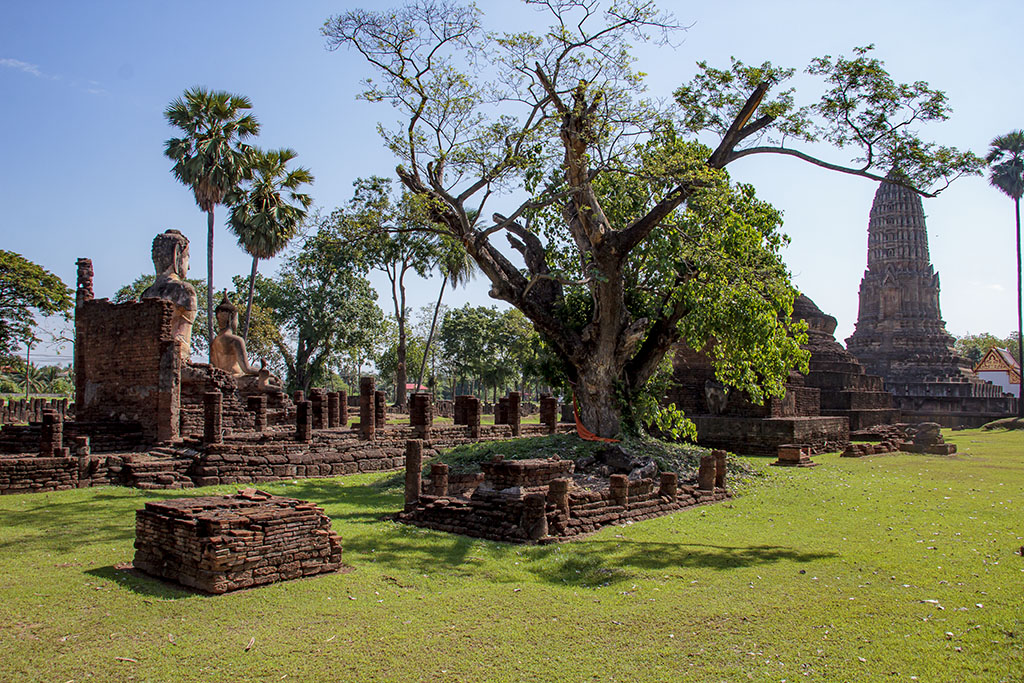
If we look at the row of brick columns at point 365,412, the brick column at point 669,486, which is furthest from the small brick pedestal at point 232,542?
the row of brick columns at point 365,412

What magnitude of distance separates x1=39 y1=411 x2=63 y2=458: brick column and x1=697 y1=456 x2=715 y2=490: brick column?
11.9m

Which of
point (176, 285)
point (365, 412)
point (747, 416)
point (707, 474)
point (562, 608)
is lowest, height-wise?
point (562, 608)

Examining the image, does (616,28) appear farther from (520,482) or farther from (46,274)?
(46,274)

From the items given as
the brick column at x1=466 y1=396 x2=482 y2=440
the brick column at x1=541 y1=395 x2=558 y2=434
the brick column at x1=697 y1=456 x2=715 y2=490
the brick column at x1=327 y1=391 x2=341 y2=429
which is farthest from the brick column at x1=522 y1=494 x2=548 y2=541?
the brick column at x1=327 y1=391 x2=341 y2=429

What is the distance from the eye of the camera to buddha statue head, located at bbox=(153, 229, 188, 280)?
67.3 ft

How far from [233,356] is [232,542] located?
1625 centimetres

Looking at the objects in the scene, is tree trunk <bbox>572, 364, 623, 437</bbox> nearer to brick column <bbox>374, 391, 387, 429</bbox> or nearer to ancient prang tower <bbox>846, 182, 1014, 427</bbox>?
brick column <bbox>374, 391, 387, 429</bbox>

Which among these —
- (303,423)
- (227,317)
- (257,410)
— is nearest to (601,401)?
(303,423)

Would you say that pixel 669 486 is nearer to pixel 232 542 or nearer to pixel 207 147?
pixel 232 542

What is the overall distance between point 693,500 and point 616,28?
9260 mm

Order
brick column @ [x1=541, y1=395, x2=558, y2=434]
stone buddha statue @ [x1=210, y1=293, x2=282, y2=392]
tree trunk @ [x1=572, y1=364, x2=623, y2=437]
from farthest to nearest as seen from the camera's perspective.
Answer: brick column @ [x1=541, y1=395, x2=558, y2=434] → stone buddha statue @ [x1=210, y1=293, x2=282, y2=392] → tree trunk @ [x1=572, y1=364, x2=623, y2=437]

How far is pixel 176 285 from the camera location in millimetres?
19703

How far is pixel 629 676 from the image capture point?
5375 mm

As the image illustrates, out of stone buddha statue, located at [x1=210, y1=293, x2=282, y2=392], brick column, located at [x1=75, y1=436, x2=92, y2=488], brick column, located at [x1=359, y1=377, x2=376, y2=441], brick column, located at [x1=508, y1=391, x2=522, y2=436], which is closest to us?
brick column, located at [x1=75, y1=436, x2=92, y2=488]
